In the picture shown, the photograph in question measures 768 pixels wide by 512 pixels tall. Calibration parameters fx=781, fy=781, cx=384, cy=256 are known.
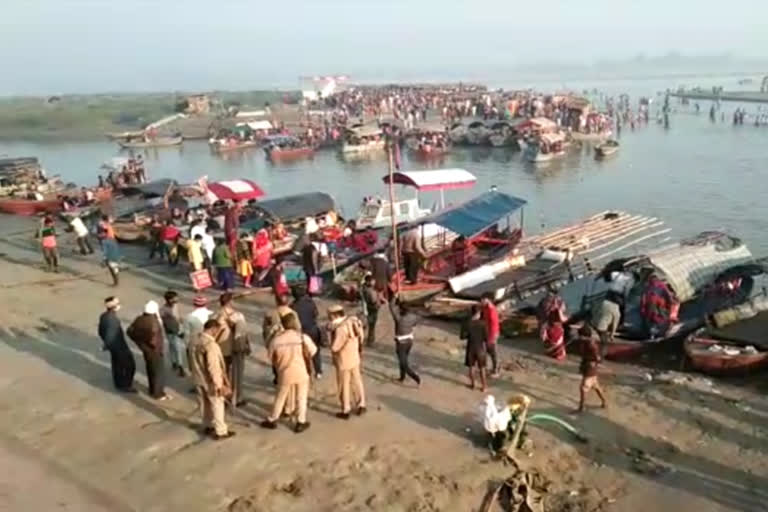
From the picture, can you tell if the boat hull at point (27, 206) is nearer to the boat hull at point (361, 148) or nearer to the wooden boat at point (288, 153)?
the wooden boat at point (288, 153)

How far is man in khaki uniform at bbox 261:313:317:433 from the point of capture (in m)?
9.15

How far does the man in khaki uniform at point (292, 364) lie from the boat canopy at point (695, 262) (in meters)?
8.13

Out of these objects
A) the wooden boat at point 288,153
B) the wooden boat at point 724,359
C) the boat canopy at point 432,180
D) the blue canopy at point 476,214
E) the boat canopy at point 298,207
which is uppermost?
the boat canopy at point 432,180

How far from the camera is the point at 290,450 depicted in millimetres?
9172

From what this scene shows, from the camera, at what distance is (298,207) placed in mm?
23469

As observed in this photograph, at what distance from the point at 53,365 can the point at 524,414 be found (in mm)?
7724

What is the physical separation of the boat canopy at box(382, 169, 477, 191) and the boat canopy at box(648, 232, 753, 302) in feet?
17.3

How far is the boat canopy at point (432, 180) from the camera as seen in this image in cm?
1811

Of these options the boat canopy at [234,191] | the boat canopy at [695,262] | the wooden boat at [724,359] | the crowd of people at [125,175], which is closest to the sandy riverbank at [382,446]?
the wooden boat at [724,359]

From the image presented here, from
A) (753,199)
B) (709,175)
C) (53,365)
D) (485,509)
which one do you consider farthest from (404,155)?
(485,509)

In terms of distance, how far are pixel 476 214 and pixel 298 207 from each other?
731 centimetres

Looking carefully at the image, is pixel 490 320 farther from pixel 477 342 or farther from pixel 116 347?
pixel 116 347

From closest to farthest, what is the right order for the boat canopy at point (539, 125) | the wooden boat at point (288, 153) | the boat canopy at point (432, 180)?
the boat canopy at point (432, 180)
the boat canopy at point (539, 125)
the wooden boat at point (288, 153)

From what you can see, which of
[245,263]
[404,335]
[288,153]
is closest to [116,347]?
[404,335]
